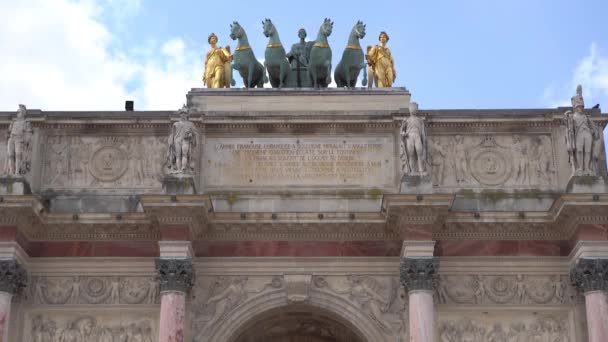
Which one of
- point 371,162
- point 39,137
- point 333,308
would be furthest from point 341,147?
point 39,137

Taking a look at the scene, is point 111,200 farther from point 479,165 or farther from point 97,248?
point 479,165

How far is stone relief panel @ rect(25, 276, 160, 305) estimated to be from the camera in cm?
2172

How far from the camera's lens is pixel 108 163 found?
23016 mm

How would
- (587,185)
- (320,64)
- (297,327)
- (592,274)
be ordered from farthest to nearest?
(320,64)
(297,327)
(587,185)
(592,274)

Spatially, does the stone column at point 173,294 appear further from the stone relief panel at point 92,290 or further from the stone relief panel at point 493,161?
→ the stone relief panel at point 493,161

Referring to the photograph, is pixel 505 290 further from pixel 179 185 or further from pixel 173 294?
pixel 179 185

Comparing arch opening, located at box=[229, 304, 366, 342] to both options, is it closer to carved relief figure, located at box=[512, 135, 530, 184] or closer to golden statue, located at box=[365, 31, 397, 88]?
carved relief figure, located at box=[512, 135, 530, 184]

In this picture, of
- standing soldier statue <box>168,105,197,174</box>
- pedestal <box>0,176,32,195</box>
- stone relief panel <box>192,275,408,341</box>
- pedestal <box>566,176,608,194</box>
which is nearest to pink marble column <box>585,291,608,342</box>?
pedestal <box>566,176,608,194</box>

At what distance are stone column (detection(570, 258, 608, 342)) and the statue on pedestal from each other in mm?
1943

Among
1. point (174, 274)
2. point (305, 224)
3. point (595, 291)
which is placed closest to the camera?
point (595, 291)

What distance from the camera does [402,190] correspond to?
21469 mm

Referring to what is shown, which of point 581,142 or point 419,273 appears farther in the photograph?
point 581,142

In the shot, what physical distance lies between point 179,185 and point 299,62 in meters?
5.02

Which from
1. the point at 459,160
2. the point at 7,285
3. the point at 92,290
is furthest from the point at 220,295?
the point at 459,160
